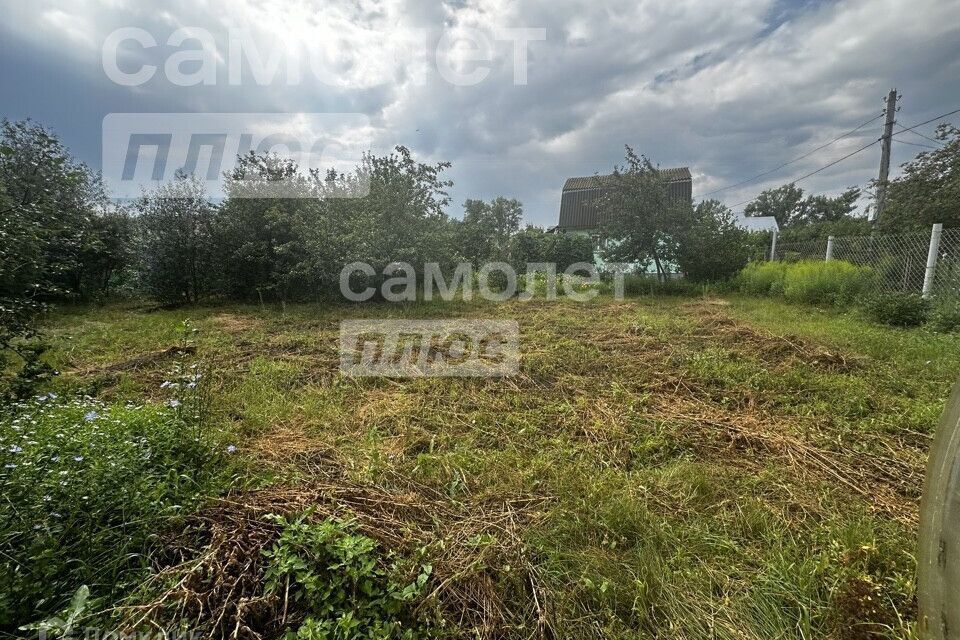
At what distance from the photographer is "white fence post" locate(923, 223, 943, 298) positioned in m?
5.30

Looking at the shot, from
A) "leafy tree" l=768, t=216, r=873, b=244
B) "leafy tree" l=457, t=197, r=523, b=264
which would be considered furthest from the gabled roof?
"leafy tree" l=768, t=216, r=873, b=244

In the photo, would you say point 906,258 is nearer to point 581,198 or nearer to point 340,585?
point 340,585

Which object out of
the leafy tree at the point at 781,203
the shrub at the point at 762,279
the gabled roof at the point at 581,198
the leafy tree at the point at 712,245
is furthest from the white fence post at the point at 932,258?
the leafy tree at the point at 781,203

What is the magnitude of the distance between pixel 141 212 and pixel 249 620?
34.2ft

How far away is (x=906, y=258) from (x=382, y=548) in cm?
872

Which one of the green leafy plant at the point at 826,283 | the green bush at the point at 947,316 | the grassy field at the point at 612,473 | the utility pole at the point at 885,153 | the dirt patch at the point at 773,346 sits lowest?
the grassy field at the point at 612,473

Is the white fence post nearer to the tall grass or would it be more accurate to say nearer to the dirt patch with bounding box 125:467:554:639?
the tall grass

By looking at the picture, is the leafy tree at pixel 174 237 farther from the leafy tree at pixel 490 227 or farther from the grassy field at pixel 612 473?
the leafy tree at pixel 490 227

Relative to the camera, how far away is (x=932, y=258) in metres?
5.37

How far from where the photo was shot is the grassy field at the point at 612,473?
1.20 metres

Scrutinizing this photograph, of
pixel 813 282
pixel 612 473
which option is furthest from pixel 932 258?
pixel 612 473

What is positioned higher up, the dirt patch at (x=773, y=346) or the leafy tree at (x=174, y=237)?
the leafy tree at (x=174, y=237)

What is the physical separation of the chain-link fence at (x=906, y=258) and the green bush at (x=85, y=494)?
8.06 metres

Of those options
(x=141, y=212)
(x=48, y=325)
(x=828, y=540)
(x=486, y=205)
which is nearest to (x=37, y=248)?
(x=828, y=540)
